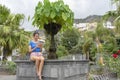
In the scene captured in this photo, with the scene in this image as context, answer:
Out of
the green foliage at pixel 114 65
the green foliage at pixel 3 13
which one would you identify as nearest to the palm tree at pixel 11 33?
the green foliage at pixel 3 13

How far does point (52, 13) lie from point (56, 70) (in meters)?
1.60

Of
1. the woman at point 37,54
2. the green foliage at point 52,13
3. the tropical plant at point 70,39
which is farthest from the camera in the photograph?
the tropical plant at point 70,39

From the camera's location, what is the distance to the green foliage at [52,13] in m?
8.87

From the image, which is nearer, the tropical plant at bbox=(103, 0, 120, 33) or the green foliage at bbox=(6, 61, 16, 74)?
the green foliage at bbox=(6, 61, 16, 74)

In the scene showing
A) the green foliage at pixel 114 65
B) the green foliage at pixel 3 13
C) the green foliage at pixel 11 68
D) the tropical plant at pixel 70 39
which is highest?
the green foliage at pixel 3 13

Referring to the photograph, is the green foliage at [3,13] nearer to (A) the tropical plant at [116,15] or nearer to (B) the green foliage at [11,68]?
(B) the green foliage at [11,68]

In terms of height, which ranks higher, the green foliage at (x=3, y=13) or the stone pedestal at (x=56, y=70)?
the green foliage at (x=3, y=13)

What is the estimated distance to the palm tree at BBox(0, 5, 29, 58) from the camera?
2228 centimetres

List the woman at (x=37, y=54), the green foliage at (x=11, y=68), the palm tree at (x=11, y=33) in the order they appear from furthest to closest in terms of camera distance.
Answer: the palm tree at (x=11, y=33), the green foliage at (x=11, y=68), the woman at (x=37, y=54)

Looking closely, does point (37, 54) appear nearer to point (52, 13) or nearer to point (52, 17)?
point (52, 17)

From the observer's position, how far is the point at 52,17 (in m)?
8.83

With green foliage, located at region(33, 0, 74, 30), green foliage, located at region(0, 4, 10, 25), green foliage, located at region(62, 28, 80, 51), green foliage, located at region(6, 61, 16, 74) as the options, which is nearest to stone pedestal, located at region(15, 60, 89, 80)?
green foliage, located at region(33, 0, 74, 30)

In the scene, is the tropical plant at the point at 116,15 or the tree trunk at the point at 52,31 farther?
the tropical plant at the point at 116,15

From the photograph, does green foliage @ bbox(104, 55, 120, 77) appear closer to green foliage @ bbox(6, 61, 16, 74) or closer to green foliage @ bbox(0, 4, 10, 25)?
green foliage @ bbox(6, 61, 16, 74)
